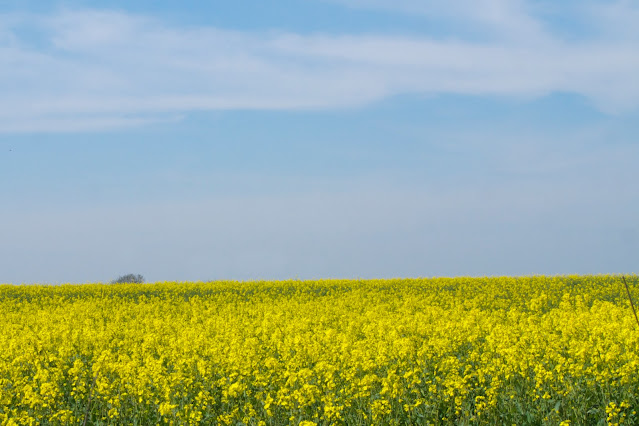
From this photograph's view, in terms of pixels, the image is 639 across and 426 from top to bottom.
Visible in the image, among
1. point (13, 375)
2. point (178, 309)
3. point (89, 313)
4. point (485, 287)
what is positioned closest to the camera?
point (13, 375)

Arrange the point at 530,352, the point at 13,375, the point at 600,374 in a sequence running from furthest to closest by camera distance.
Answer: the point at 13,375, the point at 530,352, the point at 600,374

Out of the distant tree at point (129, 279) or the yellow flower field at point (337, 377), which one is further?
the distant tree at point (129, 279)

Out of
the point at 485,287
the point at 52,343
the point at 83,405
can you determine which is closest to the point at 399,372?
the point at 83,405

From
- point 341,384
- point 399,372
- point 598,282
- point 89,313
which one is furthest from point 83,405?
point 598,282

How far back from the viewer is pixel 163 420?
880 cm

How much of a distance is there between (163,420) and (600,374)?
20.3ft

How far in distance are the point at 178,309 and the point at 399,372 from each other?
15.3m

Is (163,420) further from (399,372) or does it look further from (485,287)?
(485,287)

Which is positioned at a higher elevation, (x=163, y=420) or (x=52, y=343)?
(x=52, y=343)

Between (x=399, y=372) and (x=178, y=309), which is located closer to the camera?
(x=399, y=372)

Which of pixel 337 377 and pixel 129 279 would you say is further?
pixel 129 279

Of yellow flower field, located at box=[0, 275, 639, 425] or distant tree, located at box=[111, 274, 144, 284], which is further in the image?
distant tree, located at box=[111, 274, 144, 284]

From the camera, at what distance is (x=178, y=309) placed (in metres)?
23.2

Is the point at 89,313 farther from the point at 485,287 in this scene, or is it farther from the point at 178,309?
the point at 485,287
